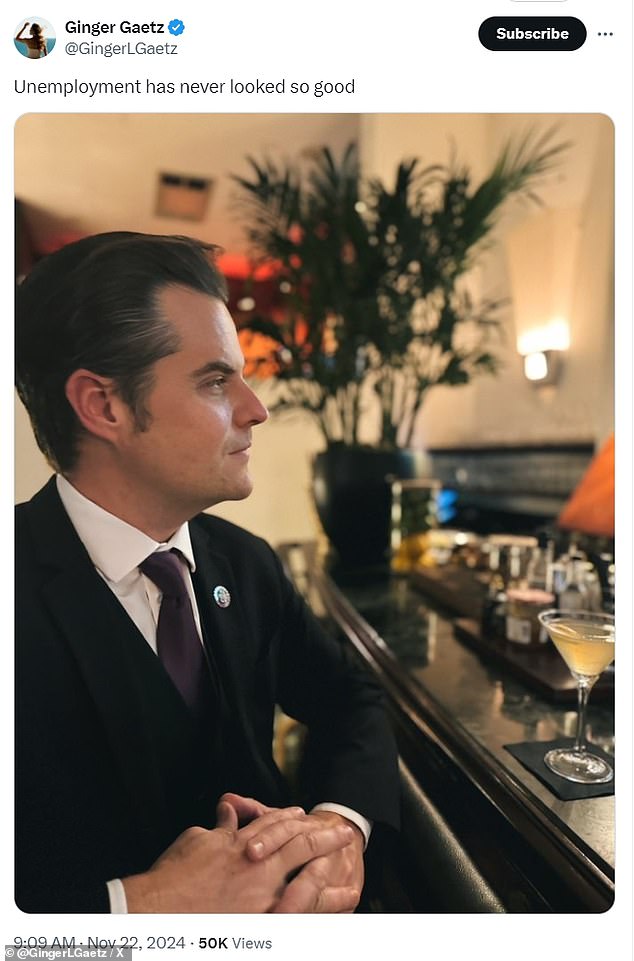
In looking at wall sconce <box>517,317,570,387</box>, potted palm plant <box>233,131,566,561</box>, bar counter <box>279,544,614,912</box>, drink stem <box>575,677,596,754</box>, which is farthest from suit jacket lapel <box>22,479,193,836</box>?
wall sconce <box>517,317,570,387</box>

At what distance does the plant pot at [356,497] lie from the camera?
4.37 feet

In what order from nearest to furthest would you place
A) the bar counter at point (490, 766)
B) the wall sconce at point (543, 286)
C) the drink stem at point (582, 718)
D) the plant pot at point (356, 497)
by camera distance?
the bar counter at point (490, 766) < the drink stem at point (582, 718) < the plant pot at point (356, 497) < the wall sconce at point (543, 286)

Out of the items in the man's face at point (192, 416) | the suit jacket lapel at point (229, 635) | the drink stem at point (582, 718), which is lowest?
the drink stem at point (582, 718)

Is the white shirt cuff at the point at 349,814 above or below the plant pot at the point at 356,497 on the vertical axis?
below

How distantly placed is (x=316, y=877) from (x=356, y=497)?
0.89m

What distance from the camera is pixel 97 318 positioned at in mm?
533

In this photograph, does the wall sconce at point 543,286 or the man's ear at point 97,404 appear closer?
the man's ear at point 97,404

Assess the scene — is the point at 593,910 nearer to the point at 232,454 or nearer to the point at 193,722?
the point at 193,722

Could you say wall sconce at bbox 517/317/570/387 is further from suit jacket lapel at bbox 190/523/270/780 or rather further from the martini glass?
suit jacket lapel at bbox 190/523/270/780

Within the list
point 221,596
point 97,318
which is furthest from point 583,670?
point 97,318
